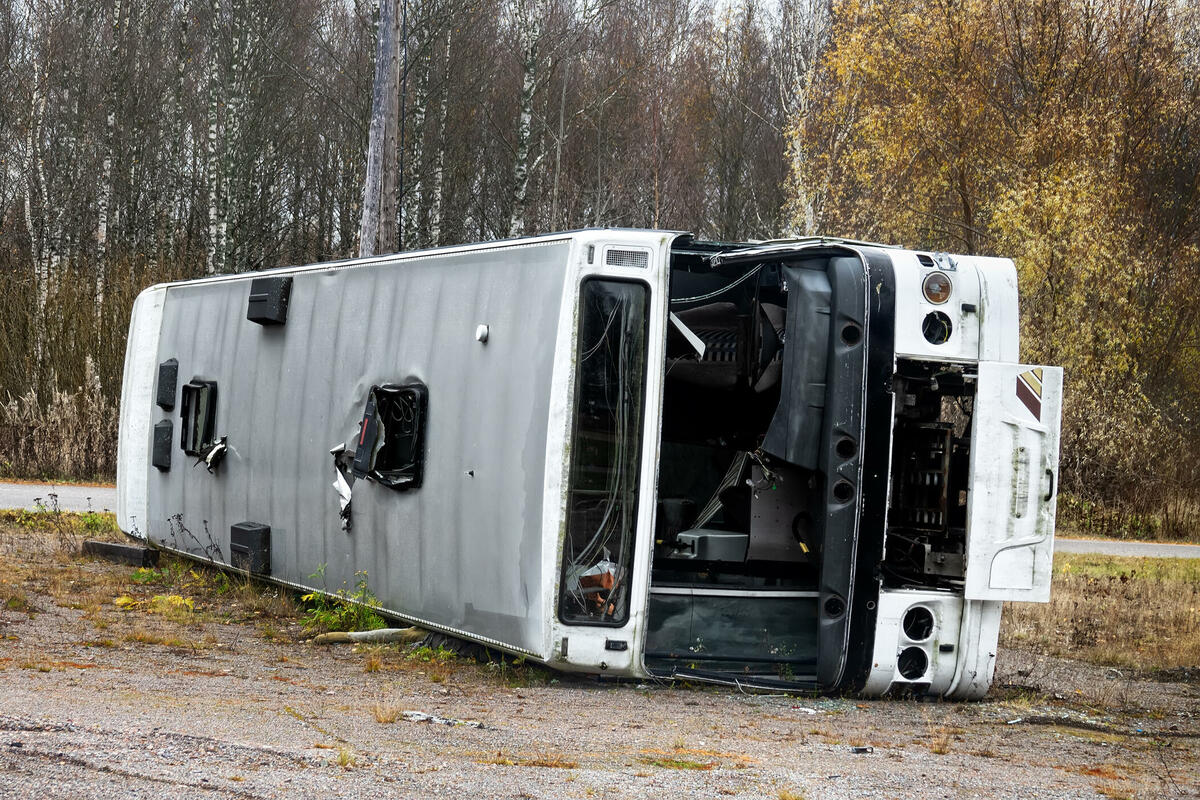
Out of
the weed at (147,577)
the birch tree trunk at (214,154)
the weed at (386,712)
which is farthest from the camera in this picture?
the birch tree trunk at (214,154)

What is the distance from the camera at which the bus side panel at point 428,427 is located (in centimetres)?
645

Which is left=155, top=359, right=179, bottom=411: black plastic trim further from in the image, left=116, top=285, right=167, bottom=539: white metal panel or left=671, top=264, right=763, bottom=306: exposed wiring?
left=671, top=264, right=763, bottom=306: exposed wiring

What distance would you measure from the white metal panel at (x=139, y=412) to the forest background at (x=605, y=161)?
3.20 meters

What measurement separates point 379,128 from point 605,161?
26.5m

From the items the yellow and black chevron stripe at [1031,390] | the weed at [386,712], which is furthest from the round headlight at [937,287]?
the weed at [386,712]

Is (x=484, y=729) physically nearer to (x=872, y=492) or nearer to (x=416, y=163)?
(x=872, y=492)

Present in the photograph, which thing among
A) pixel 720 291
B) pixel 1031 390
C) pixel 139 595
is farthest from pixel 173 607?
pixel 1031 390

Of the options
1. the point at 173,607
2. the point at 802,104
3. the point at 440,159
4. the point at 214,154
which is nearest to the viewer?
the point at 173,607

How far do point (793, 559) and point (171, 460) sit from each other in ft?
17.6

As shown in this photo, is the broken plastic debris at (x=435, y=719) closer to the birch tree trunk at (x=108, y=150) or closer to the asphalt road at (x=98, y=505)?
the asphalt road at (x=98, y=505)

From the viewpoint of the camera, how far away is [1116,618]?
10.3 m

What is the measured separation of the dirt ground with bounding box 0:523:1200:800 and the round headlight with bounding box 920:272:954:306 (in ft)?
6.72

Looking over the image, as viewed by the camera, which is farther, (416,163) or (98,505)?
(416,163)

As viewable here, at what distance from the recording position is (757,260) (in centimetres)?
680
